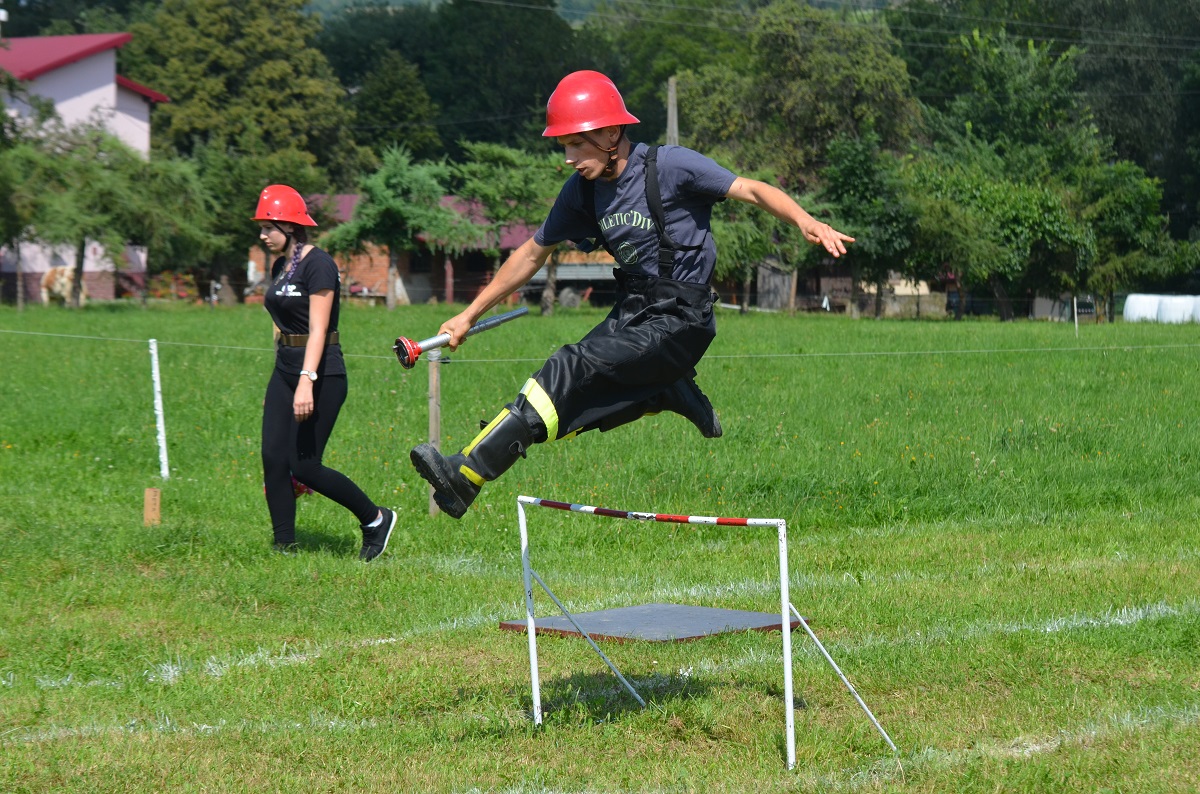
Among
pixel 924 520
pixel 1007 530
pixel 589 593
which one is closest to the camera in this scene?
pixel 589 593

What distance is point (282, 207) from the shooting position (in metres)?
8.46

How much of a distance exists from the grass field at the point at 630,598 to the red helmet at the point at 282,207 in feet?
7.56

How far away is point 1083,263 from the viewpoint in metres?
53.9

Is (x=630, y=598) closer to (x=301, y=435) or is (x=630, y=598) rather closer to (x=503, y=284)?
(x=301, y=435)

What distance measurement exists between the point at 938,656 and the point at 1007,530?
432cm

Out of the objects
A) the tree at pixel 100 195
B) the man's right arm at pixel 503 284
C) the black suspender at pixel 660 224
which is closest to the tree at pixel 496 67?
the tree at pixel 100 195

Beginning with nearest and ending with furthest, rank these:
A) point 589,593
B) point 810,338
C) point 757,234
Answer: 1. point 589,593
2. point 810,338
3. point 757,234

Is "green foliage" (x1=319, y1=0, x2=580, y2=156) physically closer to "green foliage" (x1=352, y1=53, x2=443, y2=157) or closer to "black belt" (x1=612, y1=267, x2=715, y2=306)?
"green foliage" (x1=352, y1=53, x2=443, y2=157)

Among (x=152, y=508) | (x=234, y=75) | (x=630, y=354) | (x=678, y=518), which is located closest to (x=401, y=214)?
(x=234, y=75)

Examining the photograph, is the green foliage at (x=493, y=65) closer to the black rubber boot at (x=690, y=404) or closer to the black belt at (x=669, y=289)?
the black rubber boot at (x=690, y=404)

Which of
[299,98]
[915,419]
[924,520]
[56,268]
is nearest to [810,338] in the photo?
[915,419]

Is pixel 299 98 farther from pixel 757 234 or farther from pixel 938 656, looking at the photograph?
pixel 938 656

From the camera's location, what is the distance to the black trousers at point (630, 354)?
5.27 m

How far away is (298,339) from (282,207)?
87 centimetres
